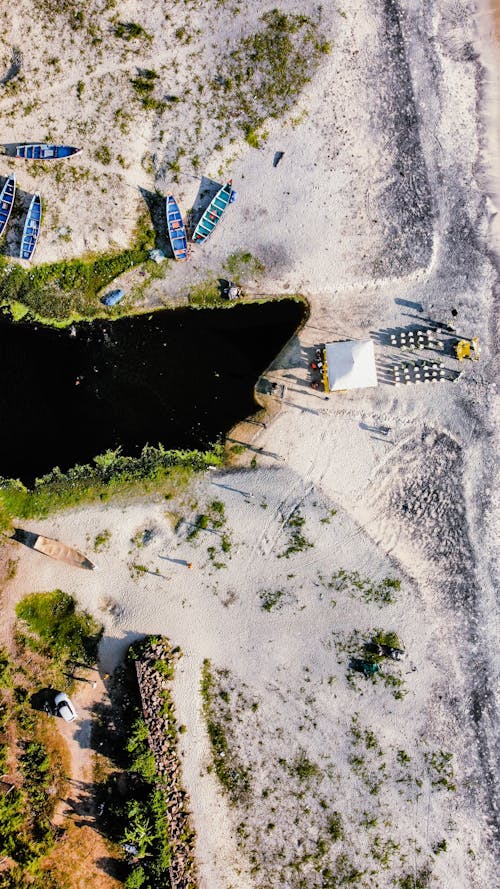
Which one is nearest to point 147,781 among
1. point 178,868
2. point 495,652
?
point 178,868

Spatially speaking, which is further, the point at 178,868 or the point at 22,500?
the point at 22,500

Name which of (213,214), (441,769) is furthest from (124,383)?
(441,769)

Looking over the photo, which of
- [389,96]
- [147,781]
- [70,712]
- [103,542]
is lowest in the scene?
[147,781]

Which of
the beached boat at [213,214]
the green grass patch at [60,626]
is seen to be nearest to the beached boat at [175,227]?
the beached boat at [213,214]

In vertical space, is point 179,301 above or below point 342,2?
below

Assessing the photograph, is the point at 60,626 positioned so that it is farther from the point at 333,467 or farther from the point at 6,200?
the point at 6,200

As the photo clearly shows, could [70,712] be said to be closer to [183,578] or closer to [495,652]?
[183,578]
